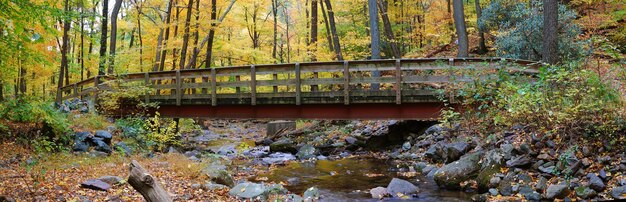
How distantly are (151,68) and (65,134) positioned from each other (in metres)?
15.8

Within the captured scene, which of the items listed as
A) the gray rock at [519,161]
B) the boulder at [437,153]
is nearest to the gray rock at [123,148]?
the boulder at [437,153]

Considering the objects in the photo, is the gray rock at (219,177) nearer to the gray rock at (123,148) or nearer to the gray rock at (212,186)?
the gray rock at (212,186)

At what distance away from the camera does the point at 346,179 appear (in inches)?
429

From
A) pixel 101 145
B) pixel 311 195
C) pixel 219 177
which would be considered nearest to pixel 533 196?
pixel 311 195

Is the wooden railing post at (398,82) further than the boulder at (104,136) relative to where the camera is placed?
No

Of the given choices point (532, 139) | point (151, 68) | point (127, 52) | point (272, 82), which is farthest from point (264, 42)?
point (532, 139)

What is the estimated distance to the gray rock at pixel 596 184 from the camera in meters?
7.17

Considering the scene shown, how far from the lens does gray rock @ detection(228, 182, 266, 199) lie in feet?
26.7

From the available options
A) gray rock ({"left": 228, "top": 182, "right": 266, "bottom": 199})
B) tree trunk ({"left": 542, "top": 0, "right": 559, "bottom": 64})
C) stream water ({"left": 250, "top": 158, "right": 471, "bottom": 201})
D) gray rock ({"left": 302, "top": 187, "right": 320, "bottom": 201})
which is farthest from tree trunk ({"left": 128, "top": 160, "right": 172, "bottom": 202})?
tree trunk ({"left": 542, "top": 0, "right": 559, "bottom": 64})

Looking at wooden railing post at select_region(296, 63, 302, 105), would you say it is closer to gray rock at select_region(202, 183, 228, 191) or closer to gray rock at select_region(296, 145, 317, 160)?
gray rock at select_region(296, 145, 317, 160)

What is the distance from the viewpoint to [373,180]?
10.7 meters

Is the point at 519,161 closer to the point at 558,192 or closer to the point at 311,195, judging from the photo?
the point at 558,192

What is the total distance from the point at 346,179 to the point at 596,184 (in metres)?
5.19

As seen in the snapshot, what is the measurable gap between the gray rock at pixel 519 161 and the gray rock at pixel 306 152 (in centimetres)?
700
